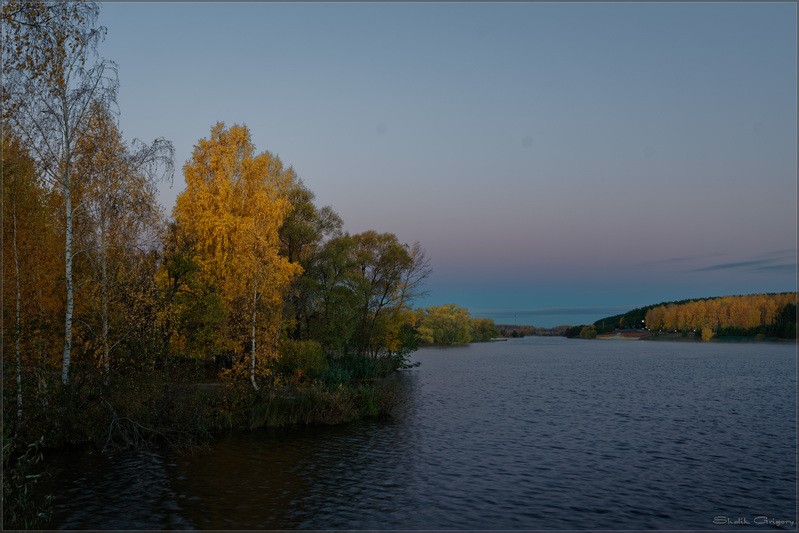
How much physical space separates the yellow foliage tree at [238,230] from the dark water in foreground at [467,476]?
7.04 meters

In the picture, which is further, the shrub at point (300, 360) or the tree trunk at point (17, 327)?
the shrub at point (300, 360)

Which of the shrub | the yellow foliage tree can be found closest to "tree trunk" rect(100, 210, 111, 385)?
the yellow foliage tree

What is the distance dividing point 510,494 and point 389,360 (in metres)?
46.7

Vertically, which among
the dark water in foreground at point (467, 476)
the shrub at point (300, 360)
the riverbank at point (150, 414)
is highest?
the shrub at point (300, 360)

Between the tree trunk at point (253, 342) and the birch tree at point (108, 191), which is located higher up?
the birch tree at point (108, 191)

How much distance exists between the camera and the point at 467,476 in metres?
22.2

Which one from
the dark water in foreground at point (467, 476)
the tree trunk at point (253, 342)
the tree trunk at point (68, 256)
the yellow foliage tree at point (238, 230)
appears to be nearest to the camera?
the dark water in foreground at point (467, 476)

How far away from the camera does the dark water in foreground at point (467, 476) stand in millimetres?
17406

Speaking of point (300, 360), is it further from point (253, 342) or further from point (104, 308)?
point (104, 308)

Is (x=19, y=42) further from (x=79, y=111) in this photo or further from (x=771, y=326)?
(x=771, y=326)

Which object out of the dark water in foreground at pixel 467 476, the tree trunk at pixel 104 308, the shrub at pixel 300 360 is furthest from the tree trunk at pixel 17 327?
the shrub at pixel 300 360

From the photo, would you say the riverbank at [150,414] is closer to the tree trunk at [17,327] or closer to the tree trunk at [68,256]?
the tree trunk at [17,327]

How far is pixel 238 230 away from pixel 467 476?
20.4m

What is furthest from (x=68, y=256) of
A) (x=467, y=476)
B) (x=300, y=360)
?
(x=300, y=360)
